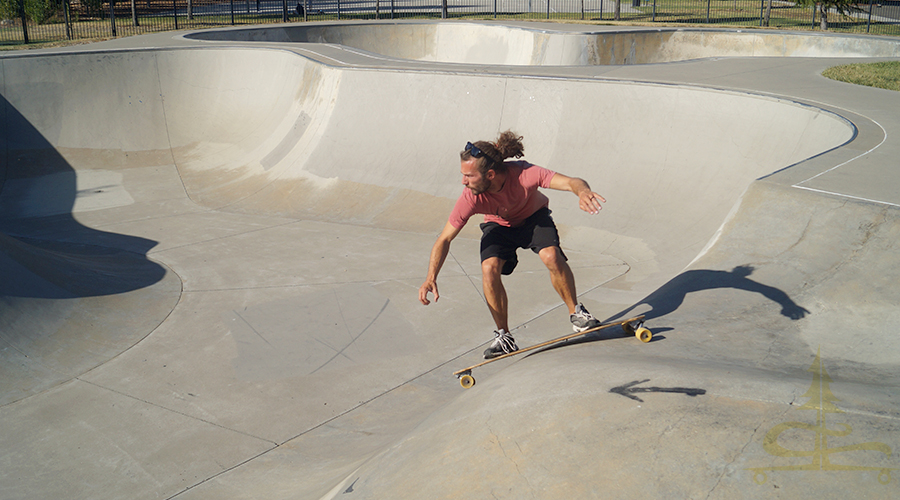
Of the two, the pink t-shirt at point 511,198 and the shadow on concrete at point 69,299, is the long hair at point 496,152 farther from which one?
the shadow on concrete at point 69,299

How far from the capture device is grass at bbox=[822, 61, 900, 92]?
34.8ft

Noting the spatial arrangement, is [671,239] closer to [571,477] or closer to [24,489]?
[571,477]

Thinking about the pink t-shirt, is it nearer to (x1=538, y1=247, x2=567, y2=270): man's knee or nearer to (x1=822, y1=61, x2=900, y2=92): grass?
(x1=538, y1=247, x2=567, y2=270): man's knee

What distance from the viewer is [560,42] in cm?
1933

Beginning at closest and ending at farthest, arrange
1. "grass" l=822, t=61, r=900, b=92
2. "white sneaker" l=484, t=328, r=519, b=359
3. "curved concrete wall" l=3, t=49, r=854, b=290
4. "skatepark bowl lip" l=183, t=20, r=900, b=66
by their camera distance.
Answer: "white sneaker" l=484, t=328, r=519, b=359
"curved concrete wall" l=3, t=49, r=854, b=290
"grass" l=822, t=61, r=900, b=92
"skatepark bowl lip" l=183, t=20, r=900, b=66

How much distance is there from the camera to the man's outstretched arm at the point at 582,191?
363cm

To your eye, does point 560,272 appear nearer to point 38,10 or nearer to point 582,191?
point 582,191

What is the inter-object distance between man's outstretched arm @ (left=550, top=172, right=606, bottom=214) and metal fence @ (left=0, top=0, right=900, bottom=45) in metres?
22.1

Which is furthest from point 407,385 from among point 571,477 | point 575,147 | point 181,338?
point 575,147

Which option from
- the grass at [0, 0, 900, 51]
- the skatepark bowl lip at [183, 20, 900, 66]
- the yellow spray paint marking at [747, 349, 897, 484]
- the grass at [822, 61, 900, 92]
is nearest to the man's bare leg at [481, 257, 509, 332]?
the yellow spray paint marking at [747, 349, 897, 484]

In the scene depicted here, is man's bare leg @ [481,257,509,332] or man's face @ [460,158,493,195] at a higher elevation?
man's face @ [460,158,493,195]

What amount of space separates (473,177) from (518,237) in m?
0.63

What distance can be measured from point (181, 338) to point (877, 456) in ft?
20.1

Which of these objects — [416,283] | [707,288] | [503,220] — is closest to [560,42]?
[416,283]
